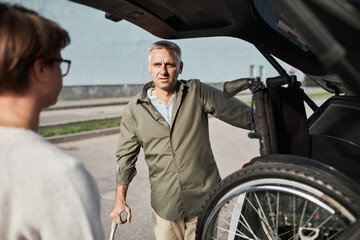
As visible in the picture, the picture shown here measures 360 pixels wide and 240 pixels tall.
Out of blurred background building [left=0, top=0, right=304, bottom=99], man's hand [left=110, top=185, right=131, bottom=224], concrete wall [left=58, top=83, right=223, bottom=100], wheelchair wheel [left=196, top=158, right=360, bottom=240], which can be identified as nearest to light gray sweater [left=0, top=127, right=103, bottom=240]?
wheelchair wheel [left=196, top=158, right=360, bottom=240]

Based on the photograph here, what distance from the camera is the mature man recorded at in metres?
2.46

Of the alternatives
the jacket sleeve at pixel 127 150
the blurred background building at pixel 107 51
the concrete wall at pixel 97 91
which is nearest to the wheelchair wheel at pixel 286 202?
the jacket sleeve at pixel 127 150

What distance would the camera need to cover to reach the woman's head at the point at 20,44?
97 centimetres

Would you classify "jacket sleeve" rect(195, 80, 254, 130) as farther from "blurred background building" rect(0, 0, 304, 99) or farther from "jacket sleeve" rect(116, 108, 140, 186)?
"blurred background building" rect(0, 0, 304, 99)

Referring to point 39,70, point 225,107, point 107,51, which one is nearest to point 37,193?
point 39,70

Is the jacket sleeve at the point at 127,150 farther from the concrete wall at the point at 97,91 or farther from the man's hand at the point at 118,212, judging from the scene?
the concrete wall at the point at 97,91

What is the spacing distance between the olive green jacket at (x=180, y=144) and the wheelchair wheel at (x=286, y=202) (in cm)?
63

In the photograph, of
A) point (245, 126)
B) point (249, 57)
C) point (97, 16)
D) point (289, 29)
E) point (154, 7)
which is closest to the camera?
point (154, 7)

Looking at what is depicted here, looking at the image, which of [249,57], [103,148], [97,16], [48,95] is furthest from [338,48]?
[249,57]

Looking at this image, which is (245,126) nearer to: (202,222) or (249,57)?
(202,222)

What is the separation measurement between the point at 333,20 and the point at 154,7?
3.06ft

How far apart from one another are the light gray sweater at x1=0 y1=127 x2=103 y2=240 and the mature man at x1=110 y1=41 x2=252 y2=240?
4.83ft

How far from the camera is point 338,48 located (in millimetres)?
1161

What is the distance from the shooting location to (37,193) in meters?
0.96
